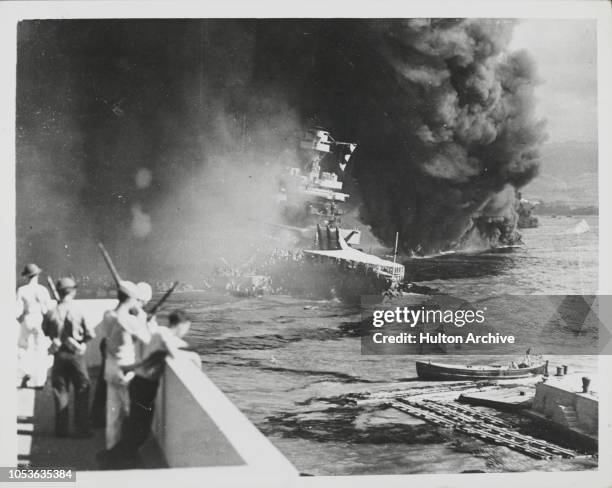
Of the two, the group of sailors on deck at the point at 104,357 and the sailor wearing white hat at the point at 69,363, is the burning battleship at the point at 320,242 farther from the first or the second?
the sailor wearing white hat at the point at 69,363

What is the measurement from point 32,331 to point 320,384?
1.45m

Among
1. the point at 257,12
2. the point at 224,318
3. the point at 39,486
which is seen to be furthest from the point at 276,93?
the point at 39,486

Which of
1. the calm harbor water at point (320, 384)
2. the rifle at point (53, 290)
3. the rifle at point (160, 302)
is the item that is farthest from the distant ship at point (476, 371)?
the rifle at point (53, 290)

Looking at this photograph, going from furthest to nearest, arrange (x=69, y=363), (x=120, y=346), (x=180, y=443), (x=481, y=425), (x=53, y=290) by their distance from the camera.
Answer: (x=481, y=425) < (x=53, y=290) < (x=69, y=363) < (x=120, y=346) < (x=180, y=443)

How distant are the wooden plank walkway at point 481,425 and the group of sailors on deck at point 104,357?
3.77ft

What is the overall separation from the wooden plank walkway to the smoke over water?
→ 0.84 m

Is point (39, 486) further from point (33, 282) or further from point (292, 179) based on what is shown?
point (292, 179)

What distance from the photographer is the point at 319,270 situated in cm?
383

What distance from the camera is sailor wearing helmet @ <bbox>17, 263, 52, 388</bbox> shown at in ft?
11.6

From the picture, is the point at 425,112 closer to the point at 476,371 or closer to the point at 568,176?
the point at 568,176

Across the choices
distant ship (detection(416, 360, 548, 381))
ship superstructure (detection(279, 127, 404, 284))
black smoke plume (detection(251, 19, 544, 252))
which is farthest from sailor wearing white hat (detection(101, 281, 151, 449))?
distant ship (detection(416, 360, 548, 381))

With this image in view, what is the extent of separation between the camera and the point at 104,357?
11.2 ft

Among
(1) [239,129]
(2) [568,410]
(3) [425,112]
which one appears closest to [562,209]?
(3) [425,112]

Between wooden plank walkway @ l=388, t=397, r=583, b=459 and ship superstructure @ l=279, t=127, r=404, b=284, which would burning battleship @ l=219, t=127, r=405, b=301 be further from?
wooden plank walkway @ l=388, t=397, r=583, b=459
